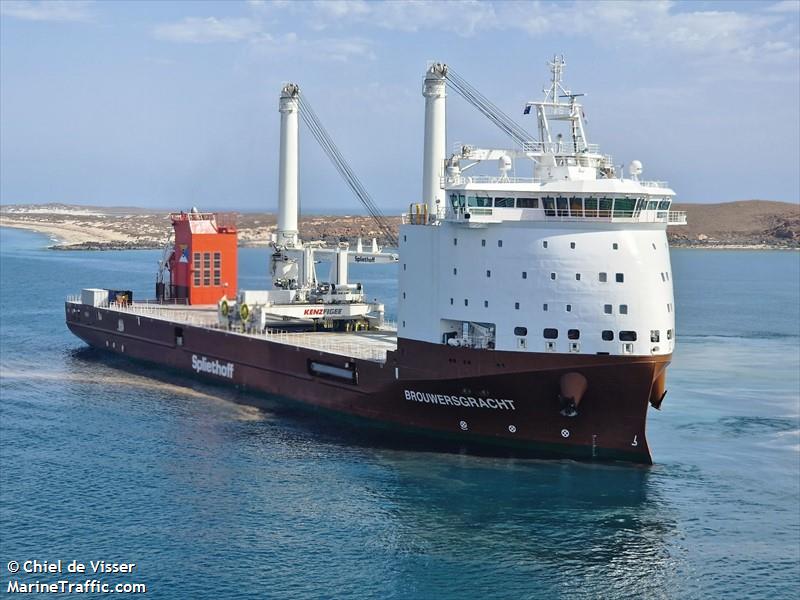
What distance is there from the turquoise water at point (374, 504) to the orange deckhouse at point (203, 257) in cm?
1104

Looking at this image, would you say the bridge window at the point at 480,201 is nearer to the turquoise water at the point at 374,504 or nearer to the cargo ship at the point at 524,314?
the cargo ship at the point at 524,314

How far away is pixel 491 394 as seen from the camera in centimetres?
2884

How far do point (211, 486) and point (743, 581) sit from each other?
528 inches

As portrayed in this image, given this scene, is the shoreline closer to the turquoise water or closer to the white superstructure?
the turquoise water

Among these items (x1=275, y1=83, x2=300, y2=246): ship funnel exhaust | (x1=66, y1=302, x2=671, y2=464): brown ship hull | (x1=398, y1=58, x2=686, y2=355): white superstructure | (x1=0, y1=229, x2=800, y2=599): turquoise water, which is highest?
(x1=275, y1=83, x2=300, y2=246): ship funnel exhaust

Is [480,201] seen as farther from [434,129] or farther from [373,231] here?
[373,231]

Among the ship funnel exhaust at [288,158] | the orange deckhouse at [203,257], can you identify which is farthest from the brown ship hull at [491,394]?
the orange deckhouse at [203,257]

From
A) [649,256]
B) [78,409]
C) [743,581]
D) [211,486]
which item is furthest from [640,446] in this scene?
[78,409]

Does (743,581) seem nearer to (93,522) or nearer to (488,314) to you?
(488,314)

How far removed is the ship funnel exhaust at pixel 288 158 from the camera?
46688 mm

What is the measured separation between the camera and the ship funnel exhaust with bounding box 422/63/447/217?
3578 centimetres

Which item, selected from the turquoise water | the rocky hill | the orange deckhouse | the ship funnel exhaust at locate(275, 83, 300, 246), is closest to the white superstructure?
the turquoise water

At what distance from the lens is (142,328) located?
45531 mm

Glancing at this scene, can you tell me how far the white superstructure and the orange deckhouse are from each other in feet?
68.7
